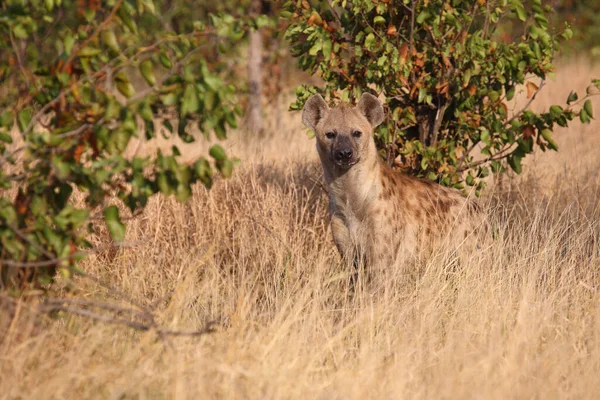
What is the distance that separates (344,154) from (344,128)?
369mm

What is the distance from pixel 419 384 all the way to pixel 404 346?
39 cm

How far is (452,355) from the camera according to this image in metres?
4.07

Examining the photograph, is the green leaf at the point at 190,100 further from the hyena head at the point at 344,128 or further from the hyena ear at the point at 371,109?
the hyena ear at the point at 371,109

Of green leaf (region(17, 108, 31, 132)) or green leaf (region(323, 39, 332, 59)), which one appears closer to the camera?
green leaf (region(17, 108, 31, 132))

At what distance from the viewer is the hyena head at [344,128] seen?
5527 mm

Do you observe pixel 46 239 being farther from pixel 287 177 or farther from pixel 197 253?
pixel 287 177

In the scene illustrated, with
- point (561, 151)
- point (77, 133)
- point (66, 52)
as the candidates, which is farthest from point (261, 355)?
point (561, 151)

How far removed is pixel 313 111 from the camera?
6008mm

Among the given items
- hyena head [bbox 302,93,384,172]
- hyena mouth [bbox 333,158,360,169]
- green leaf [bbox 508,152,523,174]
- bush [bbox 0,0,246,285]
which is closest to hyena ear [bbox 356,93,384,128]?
hyena head [bbox 302,93,384,172]

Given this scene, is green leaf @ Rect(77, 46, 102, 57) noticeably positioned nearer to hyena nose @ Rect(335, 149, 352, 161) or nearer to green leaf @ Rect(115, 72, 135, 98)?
green leaf @ Rect(115, 72, 135, 98)

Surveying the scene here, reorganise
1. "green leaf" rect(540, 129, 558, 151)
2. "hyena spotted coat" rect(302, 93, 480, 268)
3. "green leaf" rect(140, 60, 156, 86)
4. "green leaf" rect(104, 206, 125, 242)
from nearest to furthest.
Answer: "green leaf" rect(140, 60, 156, 86), "green leaf" rect(104, 206, 125, 242), "hyena spotted coat" rect(302, 93, 480, 268), "green leaf" rect(540, 129, 558, 151)

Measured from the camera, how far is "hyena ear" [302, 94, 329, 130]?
593 cm

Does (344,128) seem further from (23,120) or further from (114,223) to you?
(23,120)

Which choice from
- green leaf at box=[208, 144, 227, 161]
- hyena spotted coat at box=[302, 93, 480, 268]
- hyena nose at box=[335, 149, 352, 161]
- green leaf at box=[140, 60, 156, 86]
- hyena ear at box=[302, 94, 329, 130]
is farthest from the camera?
hyena ear at box=[302, 94, 329, 130]
